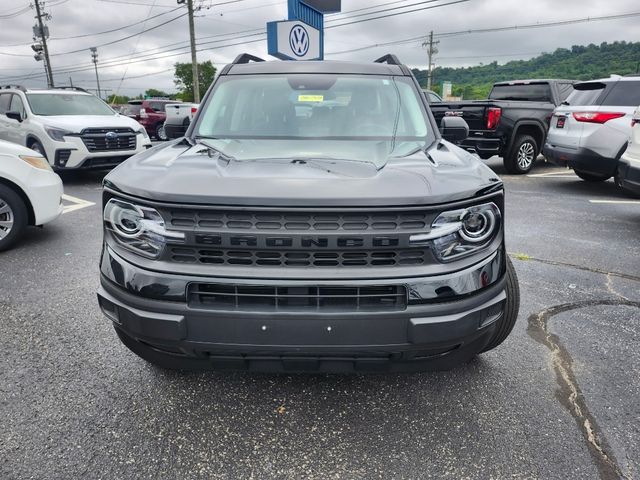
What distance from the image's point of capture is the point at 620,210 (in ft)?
23.0

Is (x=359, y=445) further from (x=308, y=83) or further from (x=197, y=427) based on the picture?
(x=308, y=83)

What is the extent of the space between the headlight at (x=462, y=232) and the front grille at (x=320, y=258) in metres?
0.06

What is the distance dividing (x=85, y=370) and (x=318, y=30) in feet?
35.5

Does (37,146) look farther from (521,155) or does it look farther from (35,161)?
(521,155)

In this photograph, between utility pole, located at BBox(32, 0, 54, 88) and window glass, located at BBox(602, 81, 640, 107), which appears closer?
window glass, located at BBox(602, 81, 640, 107)

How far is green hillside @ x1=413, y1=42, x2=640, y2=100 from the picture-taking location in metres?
37.5

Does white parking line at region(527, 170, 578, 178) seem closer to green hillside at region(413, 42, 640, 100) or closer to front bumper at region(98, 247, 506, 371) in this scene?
front bumper at region(98, 247, 506, 371)

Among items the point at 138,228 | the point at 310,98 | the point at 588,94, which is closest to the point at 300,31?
the point at 588,94

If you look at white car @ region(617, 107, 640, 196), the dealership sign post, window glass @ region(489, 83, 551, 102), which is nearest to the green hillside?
window glass @ region(489, 83, 551, 102)

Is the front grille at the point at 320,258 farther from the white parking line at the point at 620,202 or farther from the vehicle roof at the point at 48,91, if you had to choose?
the vehicle roof at the point at 48,91

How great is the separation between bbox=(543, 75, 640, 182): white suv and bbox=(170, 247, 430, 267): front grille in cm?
705

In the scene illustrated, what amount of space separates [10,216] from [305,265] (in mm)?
4385

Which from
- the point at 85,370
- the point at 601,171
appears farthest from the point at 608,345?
the point at 601,171

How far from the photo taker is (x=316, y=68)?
138 inches
